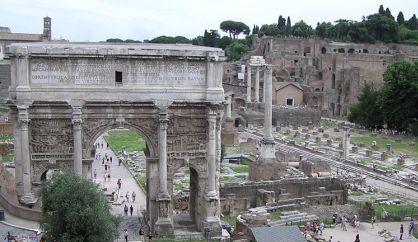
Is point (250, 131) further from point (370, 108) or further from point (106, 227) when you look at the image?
point (106, 227)

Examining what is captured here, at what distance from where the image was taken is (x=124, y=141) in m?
47.1

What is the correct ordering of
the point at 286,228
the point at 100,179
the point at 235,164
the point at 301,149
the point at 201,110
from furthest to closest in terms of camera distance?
the point at 301,149
the point at 235,164
the point at 100,179
the point at 201,110
the point at 286,228

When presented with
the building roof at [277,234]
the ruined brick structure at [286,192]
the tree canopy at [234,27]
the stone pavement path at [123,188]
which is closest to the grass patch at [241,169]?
the stone pavement path at [123,188]

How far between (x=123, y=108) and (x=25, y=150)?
336 centimetres

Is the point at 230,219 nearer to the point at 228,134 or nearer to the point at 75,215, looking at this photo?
the point at 75,215

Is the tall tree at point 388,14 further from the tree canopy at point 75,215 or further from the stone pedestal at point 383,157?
the tree canopy at point 75,215

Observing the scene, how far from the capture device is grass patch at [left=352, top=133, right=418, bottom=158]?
42.5 metres

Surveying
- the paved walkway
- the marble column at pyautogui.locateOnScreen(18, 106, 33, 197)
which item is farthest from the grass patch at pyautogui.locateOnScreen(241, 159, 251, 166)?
the marble column at pyautogui.locateOnScreen(18, 106, 33, 197)

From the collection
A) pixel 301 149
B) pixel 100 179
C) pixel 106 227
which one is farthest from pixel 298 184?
pixel 301 149

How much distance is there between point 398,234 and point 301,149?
73.4ft

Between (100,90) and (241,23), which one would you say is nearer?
(100,90)

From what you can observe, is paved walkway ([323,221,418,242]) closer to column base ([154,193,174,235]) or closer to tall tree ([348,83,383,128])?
column base ([154,193,174,235])

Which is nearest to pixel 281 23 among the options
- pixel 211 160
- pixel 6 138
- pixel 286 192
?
pixel 6 138

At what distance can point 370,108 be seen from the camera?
54.1m
